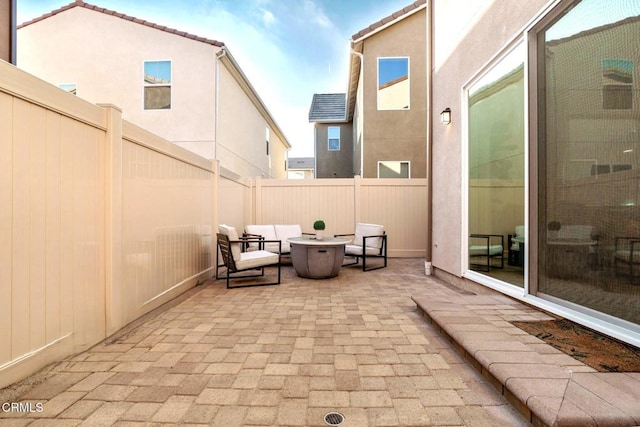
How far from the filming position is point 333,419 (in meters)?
1.62

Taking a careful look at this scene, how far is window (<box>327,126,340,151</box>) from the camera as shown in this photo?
14609 mm

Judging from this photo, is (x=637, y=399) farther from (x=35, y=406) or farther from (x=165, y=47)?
(x=165, y=47)

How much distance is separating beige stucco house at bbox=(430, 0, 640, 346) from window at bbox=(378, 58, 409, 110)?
4.45 m

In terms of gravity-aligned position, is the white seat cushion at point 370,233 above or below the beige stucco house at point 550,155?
below

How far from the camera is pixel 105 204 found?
266 centimetres

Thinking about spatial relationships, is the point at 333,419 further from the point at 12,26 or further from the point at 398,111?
the point at 398,111

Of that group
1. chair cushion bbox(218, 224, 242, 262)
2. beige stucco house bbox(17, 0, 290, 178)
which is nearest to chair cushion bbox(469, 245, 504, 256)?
chair cushion bbox(218, 224, 242, 262)

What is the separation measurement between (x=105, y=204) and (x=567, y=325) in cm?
403

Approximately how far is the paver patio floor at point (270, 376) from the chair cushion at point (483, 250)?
1321mm

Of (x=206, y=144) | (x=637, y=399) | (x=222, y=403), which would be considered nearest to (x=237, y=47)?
(x=206, y=144)

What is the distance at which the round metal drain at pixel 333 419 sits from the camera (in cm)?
159

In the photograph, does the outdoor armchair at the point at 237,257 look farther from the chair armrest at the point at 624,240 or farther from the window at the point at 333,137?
the window at the point at 333,137

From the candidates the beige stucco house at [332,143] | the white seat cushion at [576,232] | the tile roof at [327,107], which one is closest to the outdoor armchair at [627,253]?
the white seat cushion at [576,232]

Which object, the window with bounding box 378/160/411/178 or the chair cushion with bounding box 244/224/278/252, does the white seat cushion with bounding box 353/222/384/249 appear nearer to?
the chair cushion with bounding box 244/224/278/252
